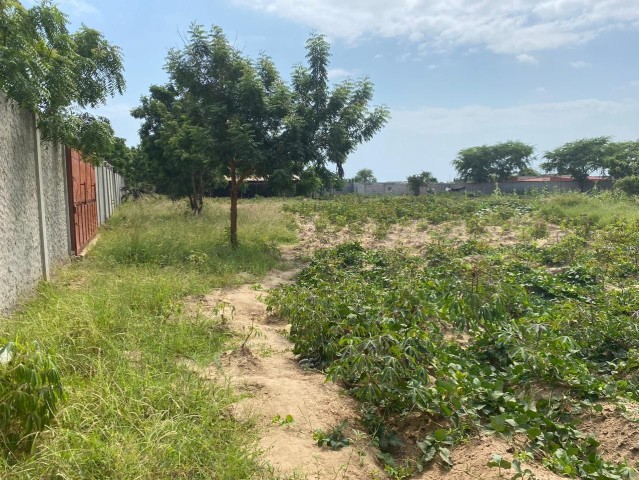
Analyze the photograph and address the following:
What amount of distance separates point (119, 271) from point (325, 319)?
12.8ft

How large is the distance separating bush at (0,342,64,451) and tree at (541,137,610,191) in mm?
41852

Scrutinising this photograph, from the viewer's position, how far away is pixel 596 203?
15141mm

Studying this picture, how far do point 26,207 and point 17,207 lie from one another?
1.10 ft

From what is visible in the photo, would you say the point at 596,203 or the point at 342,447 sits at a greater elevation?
the point at 596,203

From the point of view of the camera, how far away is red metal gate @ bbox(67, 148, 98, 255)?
816 cm

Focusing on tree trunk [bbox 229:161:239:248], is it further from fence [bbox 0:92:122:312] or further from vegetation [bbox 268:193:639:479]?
vegetation [bbox 268:193:639:479]

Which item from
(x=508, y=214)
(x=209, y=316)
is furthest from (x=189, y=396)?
(x=508, y=214)

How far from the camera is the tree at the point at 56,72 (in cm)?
498

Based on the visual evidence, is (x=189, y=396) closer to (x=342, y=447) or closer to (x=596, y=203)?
(x=342, y=447)

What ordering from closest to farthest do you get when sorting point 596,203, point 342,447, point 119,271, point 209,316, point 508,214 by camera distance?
1. point 342,447
2. point 209,316
3. point 119,271
4. point 508,214
5. point 596,203

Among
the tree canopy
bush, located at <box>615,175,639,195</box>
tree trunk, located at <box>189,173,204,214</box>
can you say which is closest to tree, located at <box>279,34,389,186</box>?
the tree canopy

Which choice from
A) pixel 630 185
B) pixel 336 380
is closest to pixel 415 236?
pixel 336 380

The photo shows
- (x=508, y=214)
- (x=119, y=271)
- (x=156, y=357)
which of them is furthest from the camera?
(x=508, y=214)

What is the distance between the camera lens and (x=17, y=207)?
508cm
